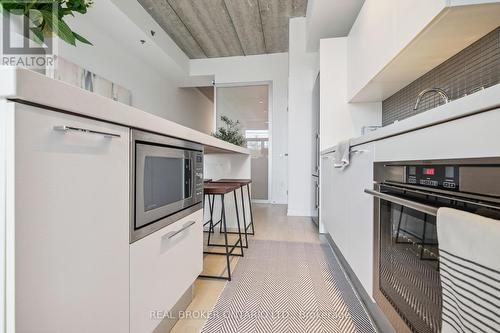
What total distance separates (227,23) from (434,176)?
13.5 ft

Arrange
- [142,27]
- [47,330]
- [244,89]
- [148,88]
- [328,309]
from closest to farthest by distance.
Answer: [47,330]
[328,309]
[142,27]
[148,88]
[244,89]

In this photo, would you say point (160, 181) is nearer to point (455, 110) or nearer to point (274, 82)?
point (455, 110)

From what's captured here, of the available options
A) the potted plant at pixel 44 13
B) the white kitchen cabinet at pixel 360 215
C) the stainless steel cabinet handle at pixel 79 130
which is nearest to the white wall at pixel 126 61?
the potted plant at pixel 44 13

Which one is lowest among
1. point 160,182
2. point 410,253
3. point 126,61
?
point 410,253

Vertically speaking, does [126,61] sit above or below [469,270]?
above

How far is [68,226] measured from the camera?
0.57 m

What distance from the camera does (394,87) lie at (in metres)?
2.26

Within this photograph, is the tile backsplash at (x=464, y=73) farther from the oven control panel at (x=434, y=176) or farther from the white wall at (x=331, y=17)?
the white wall at (x=331, y=17)

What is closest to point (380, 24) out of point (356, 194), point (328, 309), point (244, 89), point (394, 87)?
point (394, 87)

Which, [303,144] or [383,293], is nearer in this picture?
[383,293]

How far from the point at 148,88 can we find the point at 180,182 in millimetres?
3893

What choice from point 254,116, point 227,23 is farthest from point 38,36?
point 254,116

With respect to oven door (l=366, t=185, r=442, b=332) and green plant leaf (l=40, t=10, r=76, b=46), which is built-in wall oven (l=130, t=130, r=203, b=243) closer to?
green plant leaf (l=40, t=10, r=76, b=46)

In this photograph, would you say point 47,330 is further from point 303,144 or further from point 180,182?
point 303,144
